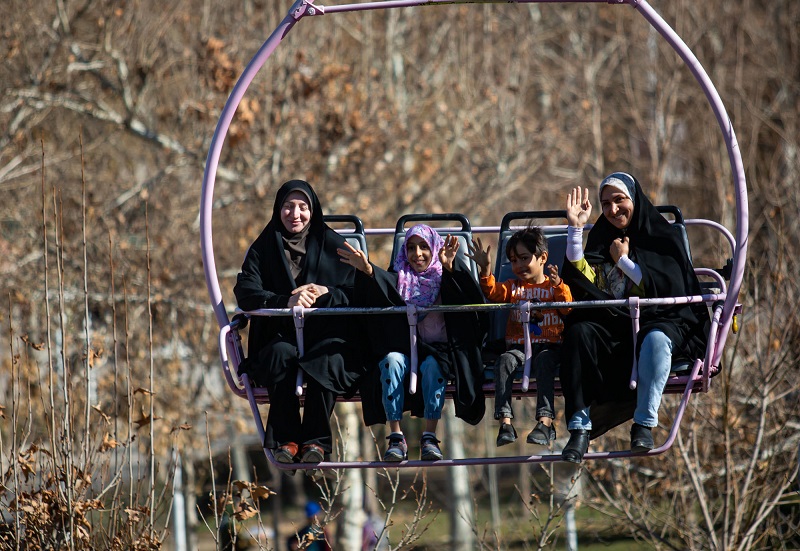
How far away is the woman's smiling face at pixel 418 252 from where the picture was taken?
658 centimetres

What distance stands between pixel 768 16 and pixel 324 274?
62.0 ft

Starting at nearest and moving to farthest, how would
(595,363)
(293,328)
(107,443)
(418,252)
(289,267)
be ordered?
(595,363)
(418,252)
(293,328)
(289,267)
(107,443)

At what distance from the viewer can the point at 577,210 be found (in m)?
6.48

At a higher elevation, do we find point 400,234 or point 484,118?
point 484,118

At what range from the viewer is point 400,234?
7.23m

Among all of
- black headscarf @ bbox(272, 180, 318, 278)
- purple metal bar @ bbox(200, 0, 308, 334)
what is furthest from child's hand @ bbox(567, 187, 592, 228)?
purple metal bar @ bbox(200, 0, 308, 334)

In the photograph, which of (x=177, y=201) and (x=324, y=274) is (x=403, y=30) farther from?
(x=324, y=274)

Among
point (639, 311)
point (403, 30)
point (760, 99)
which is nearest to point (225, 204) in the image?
point (403, 30)

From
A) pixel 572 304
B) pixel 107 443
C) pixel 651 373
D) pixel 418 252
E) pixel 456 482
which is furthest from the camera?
pixel 456 482

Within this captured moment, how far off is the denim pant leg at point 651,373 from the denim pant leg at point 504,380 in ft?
2.06

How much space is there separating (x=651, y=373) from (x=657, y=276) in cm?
56

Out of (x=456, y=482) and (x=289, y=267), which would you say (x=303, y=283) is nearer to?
(x=289, y=267)

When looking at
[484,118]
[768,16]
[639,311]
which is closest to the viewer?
[639,311]

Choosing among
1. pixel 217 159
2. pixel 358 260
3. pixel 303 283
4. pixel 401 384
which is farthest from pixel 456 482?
pixel 217 159
